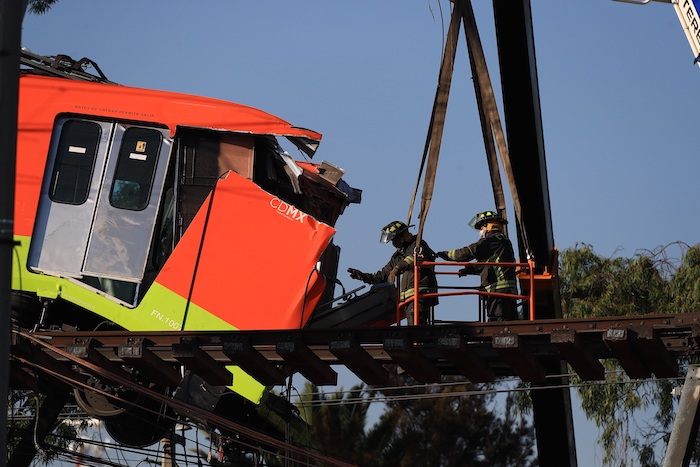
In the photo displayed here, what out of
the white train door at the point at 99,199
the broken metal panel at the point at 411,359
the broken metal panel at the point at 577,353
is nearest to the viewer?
the broken metal panel at the point at 577,353

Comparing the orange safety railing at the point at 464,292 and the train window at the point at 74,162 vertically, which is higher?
the train window at the point at 74,162

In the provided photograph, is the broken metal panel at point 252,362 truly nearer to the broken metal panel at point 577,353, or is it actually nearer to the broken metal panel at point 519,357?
the broken metal panel at point 519,357

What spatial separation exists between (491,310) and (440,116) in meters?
2.40

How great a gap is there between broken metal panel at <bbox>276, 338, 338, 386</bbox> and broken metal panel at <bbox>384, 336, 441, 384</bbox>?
88cm

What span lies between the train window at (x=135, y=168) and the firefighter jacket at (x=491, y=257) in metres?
3.87

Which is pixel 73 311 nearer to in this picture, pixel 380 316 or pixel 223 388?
pixel 223 388

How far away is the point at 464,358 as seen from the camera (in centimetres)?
1302

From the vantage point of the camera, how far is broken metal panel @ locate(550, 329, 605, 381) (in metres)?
12.3

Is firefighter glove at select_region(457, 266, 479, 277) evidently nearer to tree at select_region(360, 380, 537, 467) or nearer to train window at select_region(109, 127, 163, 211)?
train window at select_region(109, 127, 163, 211)

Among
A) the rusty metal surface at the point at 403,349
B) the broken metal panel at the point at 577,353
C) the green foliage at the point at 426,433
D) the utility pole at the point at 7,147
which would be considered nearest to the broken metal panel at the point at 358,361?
the rusty metal surface at the point at 403,349

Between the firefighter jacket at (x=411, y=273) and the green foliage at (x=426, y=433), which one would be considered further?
the green foliage at (x=426, y=433)

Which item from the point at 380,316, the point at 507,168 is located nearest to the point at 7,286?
the point at 507,168

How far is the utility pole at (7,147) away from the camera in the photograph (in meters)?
6.58

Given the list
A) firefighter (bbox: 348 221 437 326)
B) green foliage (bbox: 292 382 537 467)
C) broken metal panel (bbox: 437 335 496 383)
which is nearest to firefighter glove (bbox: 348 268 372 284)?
firefighter (bbox: 348 221 437 326)
